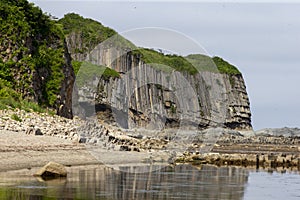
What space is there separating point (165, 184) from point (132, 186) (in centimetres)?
191

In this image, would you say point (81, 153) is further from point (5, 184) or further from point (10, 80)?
point (10, 80)

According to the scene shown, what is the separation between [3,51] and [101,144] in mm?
17548

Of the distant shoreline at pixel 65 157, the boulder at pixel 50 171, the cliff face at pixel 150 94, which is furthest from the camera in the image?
the cliff face at pixel 150 94

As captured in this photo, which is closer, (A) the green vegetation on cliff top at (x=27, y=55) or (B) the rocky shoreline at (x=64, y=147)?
(B) the rocky shoreline at (x=64, y=147)

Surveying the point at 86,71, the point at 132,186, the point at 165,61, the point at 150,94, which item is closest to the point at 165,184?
the point at 132,186

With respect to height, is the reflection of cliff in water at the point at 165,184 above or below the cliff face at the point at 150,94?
below

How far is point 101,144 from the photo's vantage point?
4344 centimetres

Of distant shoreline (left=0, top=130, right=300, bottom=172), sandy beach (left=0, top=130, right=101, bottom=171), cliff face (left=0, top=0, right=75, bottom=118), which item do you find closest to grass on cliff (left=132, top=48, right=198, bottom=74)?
cliff face (left=0, top=0, right=75, bottom=118)

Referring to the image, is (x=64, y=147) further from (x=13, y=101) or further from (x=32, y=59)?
(x=32, y=59)

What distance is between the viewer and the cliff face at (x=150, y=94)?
106250 millimetres

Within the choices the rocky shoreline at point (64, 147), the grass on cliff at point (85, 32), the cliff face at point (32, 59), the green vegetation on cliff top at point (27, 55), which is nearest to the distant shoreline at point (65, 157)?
the rocky shoreline at point (64, 147)

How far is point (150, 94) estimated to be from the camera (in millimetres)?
124750

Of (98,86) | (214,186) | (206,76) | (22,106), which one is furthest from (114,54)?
(214,186)

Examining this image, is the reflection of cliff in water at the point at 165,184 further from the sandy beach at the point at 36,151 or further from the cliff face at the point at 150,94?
the cliff face at the point at 150,94
